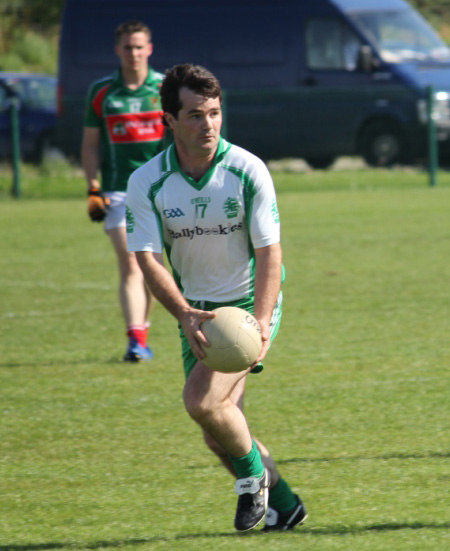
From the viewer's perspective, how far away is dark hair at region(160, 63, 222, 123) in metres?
4.68

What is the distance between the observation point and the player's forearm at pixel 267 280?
4.70m

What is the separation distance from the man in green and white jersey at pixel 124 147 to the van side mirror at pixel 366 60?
11616 millimetres

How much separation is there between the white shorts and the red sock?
0.71m

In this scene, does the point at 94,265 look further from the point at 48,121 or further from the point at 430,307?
the point at 48,121

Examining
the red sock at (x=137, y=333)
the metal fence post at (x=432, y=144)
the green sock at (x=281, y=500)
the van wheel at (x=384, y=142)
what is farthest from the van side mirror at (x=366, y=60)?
the green sock at (x=281, y=500)

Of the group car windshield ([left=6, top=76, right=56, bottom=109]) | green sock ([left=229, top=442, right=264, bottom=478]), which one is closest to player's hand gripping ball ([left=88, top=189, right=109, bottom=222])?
green sock ([left=229, top=442, right=264, bottom=478])

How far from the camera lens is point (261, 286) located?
4.71m

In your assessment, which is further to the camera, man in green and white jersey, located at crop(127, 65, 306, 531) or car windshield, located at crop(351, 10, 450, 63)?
car windshield, located at crop(351, 10, 450, 63)

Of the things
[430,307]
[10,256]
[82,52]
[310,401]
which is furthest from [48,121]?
[310,401]

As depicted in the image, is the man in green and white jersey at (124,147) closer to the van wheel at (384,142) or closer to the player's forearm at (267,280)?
the player's forearm at (267,280)

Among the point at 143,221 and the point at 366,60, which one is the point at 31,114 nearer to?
the point at 366,60

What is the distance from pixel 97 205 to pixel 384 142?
12.4m

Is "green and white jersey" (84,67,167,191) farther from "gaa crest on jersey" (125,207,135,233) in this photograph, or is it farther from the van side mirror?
the van side mirror

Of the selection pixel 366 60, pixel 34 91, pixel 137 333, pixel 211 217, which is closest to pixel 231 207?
pixel 211 217
